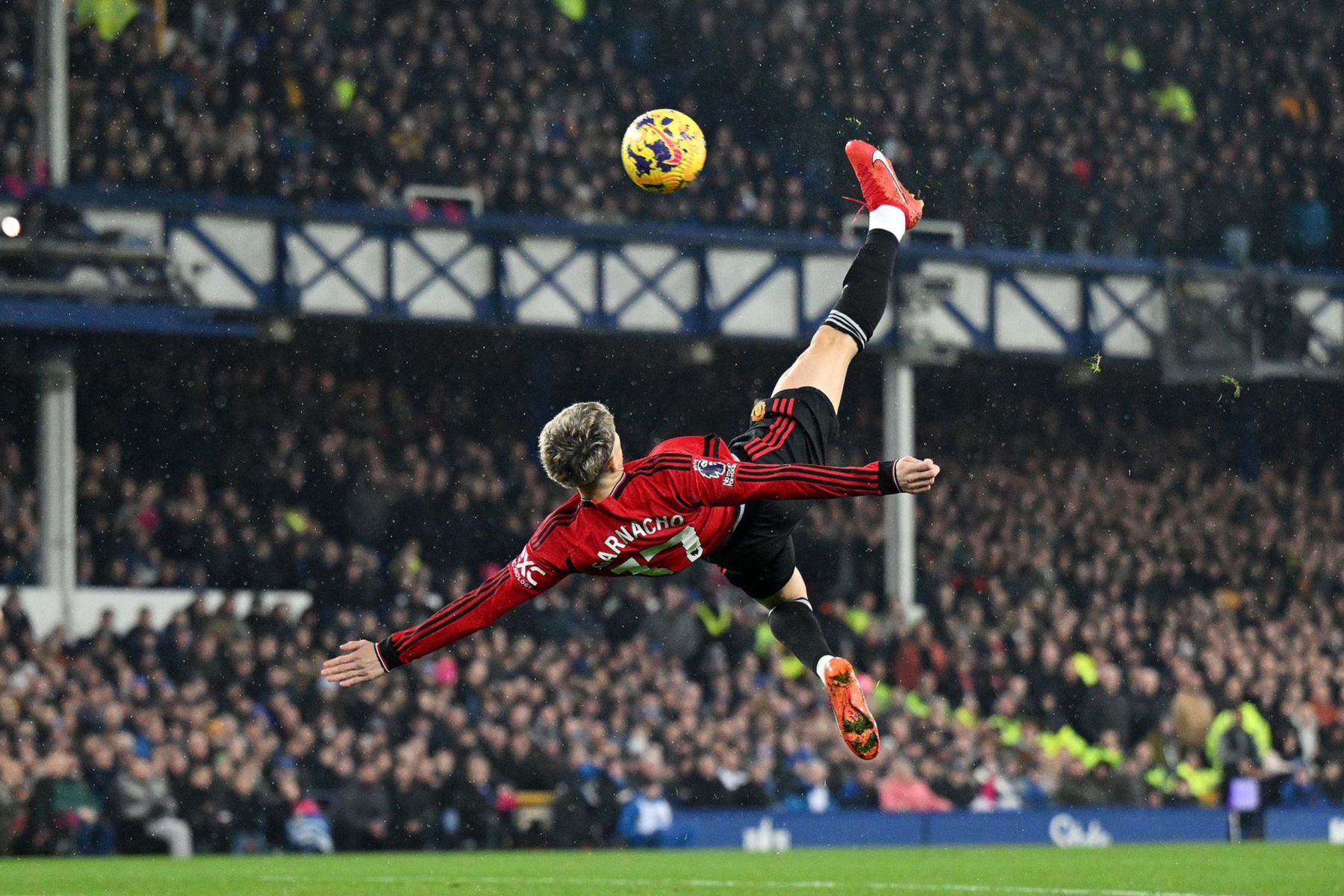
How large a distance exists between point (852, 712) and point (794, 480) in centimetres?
136

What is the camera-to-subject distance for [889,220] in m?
10.3

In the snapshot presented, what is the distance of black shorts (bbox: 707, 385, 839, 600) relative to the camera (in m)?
9.12

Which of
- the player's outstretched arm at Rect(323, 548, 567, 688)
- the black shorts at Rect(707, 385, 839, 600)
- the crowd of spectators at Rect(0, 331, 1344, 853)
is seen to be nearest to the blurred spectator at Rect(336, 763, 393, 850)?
the crowd of spectators at Rect(0, 331, 1344, 853)

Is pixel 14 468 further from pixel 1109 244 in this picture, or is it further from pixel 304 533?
pixel 1109 244

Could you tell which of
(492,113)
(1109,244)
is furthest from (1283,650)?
(492,113)

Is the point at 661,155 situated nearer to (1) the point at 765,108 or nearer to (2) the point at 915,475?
(2) the point at 915,475

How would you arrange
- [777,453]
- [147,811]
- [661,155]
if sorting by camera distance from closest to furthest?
[777,453] < [661,155] < [147,811]

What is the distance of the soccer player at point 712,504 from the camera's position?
8281 mm

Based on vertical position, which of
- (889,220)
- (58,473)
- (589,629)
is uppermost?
(889,220)

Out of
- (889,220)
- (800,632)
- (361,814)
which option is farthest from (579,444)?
(361,814)

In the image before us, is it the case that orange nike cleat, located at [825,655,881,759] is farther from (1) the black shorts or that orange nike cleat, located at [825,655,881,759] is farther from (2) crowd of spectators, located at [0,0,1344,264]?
(2) crowd of spectators, located at [0,0,1344,264]

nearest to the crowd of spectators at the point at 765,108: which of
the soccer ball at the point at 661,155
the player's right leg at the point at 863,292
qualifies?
the soccer ball at the point at 661,155

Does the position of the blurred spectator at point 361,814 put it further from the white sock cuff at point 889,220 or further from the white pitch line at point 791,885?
the white sock cuff at point 889,220

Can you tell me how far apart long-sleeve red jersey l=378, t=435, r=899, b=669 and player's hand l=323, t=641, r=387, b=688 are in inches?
2.6
